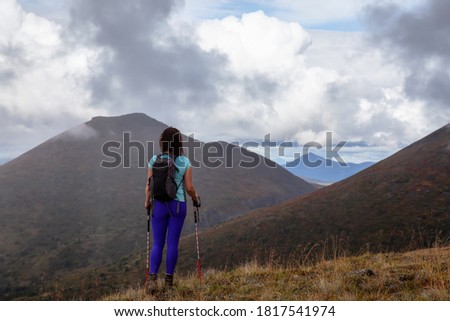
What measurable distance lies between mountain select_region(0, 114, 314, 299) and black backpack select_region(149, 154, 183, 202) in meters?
46.1

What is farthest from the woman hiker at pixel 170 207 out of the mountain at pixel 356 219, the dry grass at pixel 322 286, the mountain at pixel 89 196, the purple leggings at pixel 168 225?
the mountain at pixel 89 196

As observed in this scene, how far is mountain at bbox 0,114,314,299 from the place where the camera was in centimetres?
6881

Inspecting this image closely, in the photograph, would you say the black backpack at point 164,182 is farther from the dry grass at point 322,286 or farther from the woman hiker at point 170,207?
the dry grass at point 322,286

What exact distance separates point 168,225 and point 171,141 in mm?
1508

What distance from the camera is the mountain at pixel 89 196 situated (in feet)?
226

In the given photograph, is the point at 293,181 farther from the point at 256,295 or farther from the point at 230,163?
the point at 256,295

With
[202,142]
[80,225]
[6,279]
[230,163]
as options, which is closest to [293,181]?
[230,163]

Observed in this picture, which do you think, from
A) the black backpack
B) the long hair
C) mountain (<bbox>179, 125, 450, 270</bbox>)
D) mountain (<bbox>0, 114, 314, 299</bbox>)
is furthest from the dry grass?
mountain (<bbox>0, 114, 314, 299</bbox>)

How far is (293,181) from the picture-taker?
15275 centimetres

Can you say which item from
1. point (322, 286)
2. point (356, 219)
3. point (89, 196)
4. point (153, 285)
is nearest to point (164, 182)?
point (153, 285)

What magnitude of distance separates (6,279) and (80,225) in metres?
27.8

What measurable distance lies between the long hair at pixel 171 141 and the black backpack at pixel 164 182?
23cm

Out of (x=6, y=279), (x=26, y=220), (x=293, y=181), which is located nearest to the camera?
(x=6, y=279)

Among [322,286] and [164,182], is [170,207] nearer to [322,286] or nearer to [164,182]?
[164,182]
